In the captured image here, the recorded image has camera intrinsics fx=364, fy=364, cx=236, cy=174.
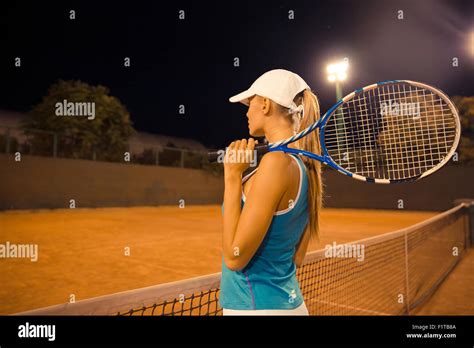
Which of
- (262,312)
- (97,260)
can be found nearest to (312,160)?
(262,312)

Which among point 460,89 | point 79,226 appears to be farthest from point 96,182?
point 460,89

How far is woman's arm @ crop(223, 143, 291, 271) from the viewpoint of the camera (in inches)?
39.8

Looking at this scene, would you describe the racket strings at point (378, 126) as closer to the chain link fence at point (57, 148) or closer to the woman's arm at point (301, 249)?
the woman's arm at point (301, 249)

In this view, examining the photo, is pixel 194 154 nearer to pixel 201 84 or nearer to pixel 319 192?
pixel 201 84

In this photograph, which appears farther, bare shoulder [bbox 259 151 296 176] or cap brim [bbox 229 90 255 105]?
cap brim [bbox 229 90 255 105]

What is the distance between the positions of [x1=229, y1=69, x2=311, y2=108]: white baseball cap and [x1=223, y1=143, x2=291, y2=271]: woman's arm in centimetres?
23

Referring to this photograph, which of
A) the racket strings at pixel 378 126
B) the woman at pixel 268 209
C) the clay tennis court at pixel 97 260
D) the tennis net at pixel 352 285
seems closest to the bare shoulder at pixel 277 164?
the woman at pixel 268 209

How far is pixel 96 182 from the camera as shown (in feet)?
57.3

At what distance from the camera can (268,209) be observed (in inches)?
39.8

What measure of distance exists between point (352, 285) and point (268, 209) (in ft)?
13.5

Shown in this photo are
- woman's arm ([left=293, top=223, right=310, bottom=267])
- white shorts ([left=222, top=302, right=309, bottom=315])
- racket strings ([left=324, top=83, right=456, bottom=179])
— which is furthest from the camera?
racket strings ([left=324, top=83, right=456, bottom=179])

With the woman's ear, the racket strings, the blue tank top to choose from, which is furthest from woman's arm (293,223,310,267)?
the racket strings

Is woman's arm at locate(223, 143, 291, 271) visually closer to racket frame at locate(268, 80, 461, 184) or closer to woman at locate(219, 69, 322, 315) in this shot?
woman at locate(219, 69, 322, 315)

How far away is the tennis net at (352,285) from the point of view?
4.90ft
